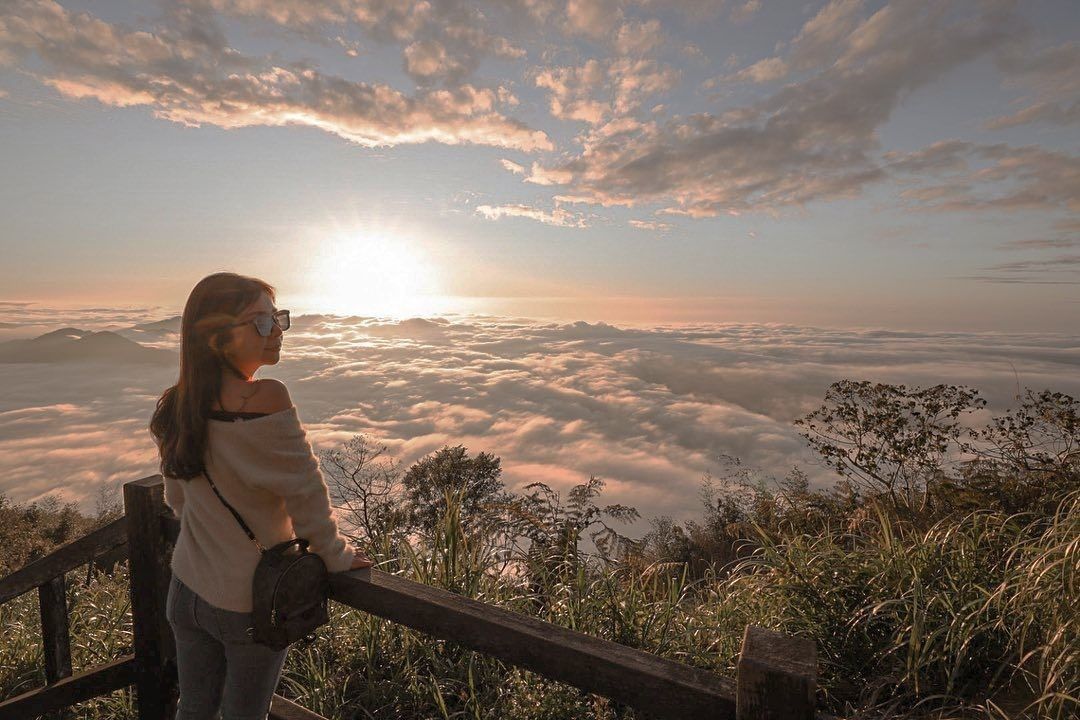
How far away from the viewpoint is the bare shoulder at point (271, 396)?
1.85m

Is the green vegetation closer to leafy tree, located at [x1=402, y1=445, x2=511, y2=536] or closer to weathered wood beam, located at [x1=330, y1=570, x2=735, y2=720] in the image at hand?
weathered wood beam, located at [x1=330, y1=570, x2=735, y2=720]

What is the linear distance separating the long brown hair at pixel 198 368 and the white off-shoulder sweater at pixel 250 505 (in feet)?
0.18

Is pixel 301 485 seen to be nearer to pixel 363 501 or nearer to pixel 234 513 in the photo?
pixel 234 513

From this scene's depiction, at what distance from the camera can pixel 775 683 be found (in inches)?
45.3

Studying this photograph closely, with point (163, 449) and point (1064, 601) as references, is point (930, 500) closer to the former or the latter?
point (1064, 601)

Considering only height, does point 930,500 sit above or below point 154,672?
below

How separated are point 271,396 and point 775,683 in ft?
5.31

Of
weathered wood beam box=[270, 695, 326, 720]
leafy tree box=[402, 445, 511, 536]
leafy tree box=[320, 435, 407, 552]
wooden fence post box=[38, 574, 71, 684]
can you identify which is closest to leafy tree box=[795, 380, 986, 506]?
leafy tree box=[320, 435, 407, 552]

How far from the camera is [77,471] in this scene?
174 meters

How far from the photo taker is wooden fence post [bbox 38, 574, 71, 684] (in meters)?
3.11

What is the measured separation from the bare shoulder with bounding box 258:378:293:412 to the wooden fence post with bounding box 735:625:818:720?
1494 mm

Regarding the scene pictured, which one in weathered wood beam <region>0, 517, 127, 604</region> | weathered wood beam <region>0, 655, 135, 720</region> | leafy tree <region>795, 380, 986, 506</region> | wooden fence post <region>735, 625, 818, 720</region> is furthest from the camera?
leafy tree <region>795, 380, 986, 506</region>

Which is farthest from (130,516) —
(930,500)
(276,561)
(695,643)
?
(930,500)

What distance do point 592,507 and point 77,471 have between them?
21801cm
